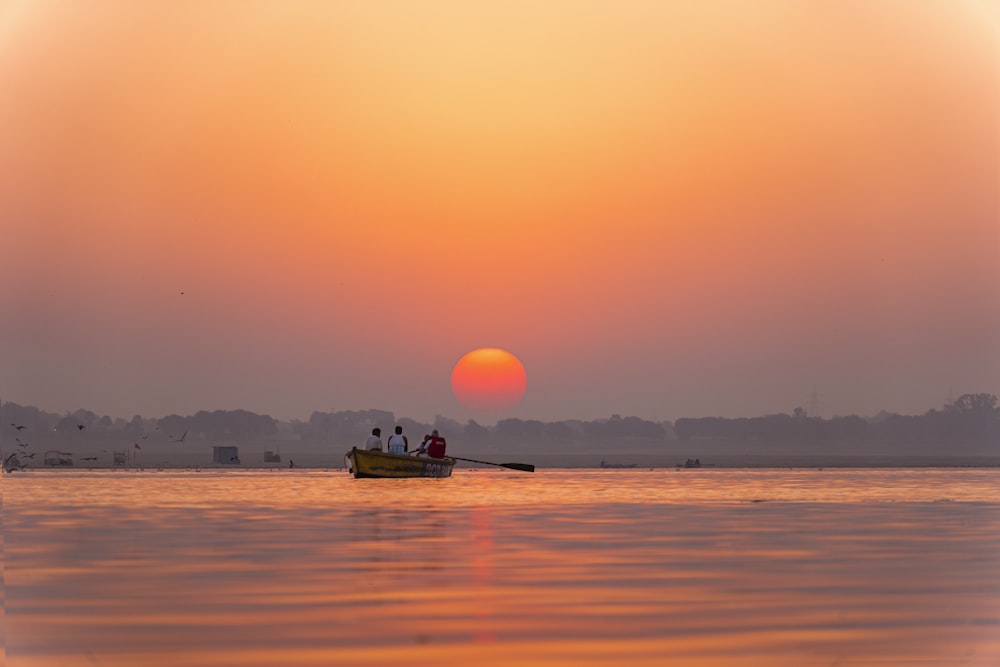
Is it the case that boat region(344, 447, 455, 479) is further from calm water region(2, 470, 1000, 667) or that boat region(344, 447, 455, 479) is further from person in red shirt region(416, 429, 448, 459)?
calm water region(2, 470, 1000, 667)

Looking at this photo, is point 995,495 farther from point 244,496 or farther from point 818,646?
point 818,646

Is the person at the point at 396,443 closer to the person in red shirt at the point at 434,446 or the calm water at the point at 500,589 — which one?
the person in red shirt at the point at 434,446

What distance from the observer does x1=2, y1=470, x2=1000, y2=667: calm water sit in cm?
1641

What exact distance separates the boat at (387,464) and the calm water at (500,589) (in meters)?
30.4

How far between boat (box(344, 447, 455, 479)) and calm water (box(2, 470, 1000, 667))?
30.4 metres

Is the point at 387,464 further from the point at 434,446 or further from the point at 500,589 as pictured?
the point at 500,589

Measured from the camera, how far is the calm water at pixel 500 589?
16.4 meters

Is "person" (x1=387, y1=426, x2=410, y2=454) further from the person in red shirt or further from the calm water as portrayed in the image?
the calm water

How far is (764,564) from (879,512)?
19046mm

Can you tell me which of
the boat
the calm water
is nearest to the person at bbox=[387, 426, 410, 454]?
the boat

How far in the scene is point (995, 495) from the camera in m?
59.4

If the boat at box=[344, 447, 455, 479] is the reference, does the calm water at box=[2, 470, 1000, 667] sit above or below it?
below

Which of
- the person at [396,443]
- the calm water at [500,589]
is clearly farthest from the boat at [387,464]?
the calm water at [500,589]

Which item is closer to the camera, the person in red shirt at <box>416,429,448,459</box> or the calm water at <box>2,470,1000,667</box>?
the calm water at <box>2,470,1000,667</box>
